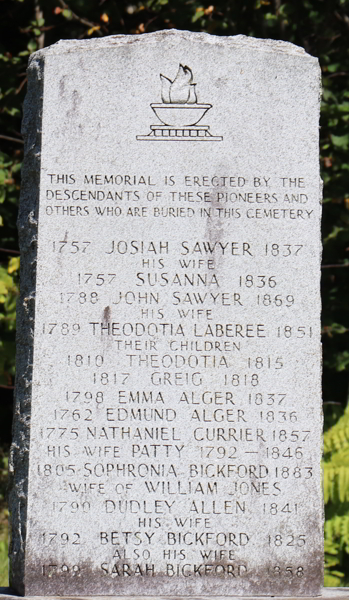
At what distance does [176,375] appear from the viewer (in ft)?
10.8

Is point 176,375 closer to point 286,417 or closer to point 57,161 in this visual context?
point 286,417

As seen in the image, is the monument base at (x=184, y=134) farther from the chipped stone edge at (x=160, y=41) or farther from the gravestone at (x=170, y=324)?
the chipped stone edge at (x=160, y=41)

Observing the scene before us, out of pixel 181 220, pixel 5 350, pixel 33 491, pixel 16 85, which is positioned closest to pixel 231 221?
pixel 181 220

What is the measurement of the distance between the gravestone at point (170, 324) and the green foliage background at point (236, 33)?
2.15m

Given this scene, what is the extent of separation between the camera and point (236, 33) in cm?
602

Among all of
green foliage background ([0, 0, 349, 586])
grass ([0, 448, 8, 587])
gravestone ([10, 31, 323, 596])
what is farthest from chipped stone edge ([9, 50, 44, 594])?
green foliage background ([0, 0, 349, 586])

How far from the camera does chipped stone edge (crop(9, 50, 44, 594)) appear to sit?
10.8 ft

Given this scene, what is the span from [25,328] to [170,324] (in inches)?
22.7

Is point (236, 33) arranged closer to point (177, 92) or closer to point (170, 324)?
point (177, 92)

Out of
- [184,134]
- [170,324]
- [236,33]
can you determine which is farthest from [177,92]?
[236,33]

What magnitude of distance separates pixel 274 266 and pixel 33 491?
4.20 ft

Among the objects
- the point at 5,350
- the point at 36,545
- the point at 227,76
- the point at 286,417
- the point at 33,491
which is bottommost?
the point at 36,545

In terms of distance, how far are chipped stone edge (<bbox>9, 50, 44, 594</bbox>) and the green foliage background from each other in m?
1.99

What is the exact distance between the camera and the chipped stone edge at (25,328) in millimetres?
3281
